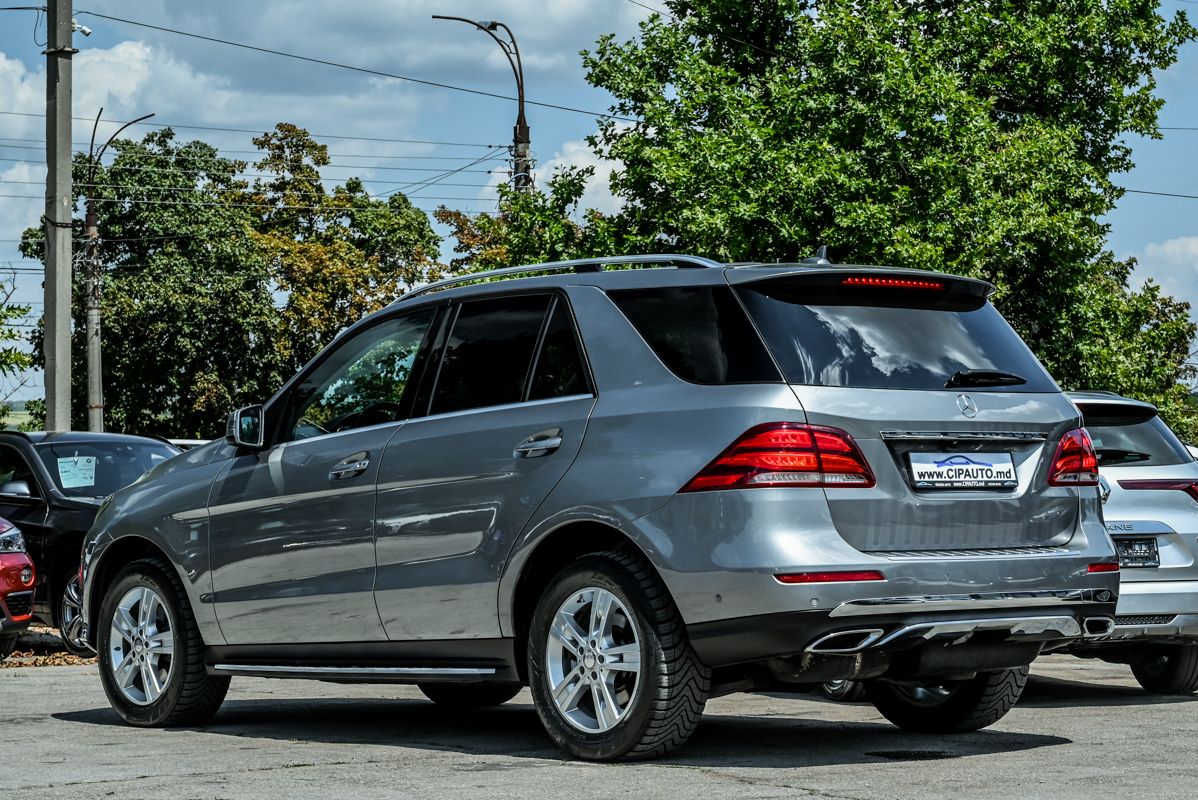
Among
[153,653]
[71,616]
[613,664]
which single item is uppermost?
[613,664]

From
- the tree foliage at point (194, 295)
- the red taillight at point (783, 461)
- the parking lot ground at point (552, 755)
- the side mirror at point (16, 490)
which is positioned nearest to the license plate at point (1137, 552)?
the parking lot ground at point (552, 755)

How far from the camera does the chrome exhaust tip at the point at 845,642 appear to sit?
19.1 feet

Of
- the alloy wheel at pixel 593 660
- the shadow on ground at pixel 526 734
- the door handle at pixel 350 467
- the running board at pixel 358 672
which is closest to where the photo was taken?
the alloy wheel at pixel 593 660

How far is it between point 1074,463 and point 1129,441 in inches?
138

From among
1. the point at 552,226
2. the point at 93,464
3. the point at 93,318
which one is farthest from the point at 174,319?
the point at 93,464

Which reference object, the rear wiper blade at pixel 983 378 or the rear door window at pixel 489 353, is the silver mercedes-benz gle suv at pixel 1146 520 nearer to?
the rear wiper blade at pixel 983 378

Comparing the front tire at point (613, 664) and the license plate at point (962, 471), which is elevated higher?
the license plate at point (962, 471)

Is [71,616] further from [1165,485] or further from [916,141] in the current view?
[916,141]

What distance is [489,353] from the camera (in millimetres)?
7121

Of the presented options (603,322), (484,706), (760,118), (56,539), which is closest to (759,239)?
(760,118)

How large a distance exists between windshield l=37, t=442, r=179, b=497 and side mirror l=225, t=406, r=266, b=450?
7.70m

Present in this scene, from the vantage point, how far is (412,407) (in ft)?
23.9

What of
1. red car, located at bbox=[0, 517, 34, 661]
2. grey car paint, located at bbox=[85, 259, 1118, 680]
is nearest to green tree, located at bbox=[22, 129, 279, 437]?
red car, located at bbox=[0, 517, 34, 661]

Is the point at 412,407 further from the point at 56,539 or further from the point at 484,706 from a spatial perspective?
the point at 56,539
